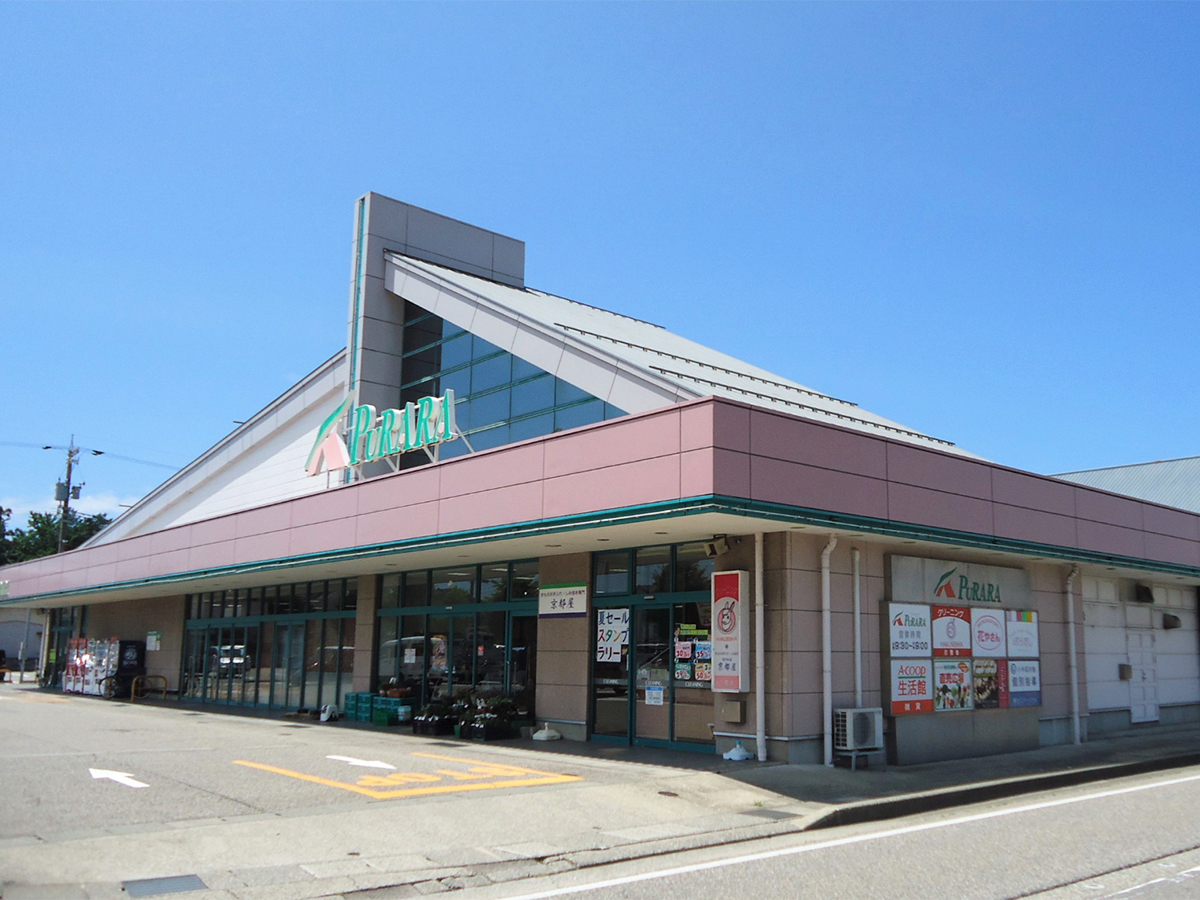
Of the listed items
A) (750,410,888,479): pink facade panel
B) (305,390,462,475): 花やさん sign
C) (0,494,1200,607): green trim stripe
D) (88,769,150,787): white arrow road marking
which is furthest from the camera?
(305,390,462,475): 花やさん sign

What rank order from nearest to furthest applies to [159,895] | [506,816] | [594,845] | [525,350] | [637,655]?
[159,895]
[594,845]
[506,816]
[637,655]
[525,350]

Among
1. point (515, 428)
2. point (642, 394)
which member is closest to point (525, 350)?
point (515, 428)

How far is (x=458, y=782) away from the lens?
12.7 meters

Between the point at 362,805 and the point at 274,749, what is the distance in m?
6.24

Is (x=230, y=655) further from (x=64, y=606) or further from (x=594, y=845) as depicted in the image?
(x=594, y=845)

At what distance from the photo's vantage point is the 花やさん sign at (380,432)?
20.4 meters

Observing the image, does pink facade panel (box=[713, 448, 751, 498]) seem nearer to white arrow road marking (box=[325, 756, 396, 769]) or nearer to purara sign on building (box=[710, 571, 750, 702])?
purara sign on building (box=[710, 571, 750, 702])

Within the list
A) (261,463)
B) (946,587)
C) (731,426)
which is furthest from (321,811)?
(261,463)

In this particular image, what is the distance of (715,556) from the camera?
50.2 ft

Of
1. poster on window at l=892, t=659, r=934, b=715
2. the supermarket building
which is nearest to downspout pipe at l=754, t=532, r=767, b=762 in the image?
the supermarket building

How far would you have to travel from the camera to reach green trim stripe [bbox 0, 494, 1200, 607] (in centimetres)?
1287

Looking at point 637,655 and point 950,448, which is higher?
point 950,448

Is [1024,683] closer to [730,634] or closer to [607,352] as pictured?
[730,634]

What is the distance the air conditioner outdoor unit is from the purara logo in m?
3.05
